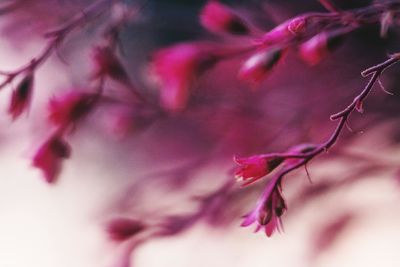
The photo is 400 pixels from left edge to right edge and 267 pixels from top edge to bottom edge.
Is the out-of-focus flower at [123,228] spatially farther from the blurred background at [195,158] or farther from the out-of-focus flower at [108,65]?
the out-of-focus flower at [108,65]

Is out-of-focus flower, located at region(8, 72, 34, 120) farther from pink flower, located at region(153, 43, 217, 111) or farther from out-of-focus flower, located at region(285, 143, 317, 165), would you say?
out-of-focus flower, located at region(285, 143, 317, 165)

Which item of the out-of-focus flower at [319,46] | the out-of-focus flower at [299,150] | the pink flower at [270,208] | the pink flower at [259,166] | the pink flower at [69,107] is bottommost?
the pink flower at [270,208]

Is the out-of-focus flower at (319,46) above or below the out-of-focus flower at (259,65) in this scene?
above

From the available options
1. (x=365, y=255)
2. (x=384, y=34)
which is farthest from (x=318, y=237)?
(x=384, y=34)

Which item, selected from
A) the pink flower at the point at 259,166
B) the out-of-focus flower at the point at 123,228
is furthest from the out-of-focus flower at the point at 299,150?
the out-of-focus flower at the point at 123,228

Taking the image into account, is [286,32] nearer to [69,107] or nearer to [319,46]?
[319,46]

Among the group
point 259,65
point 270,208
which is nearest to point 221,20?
point 259,65
